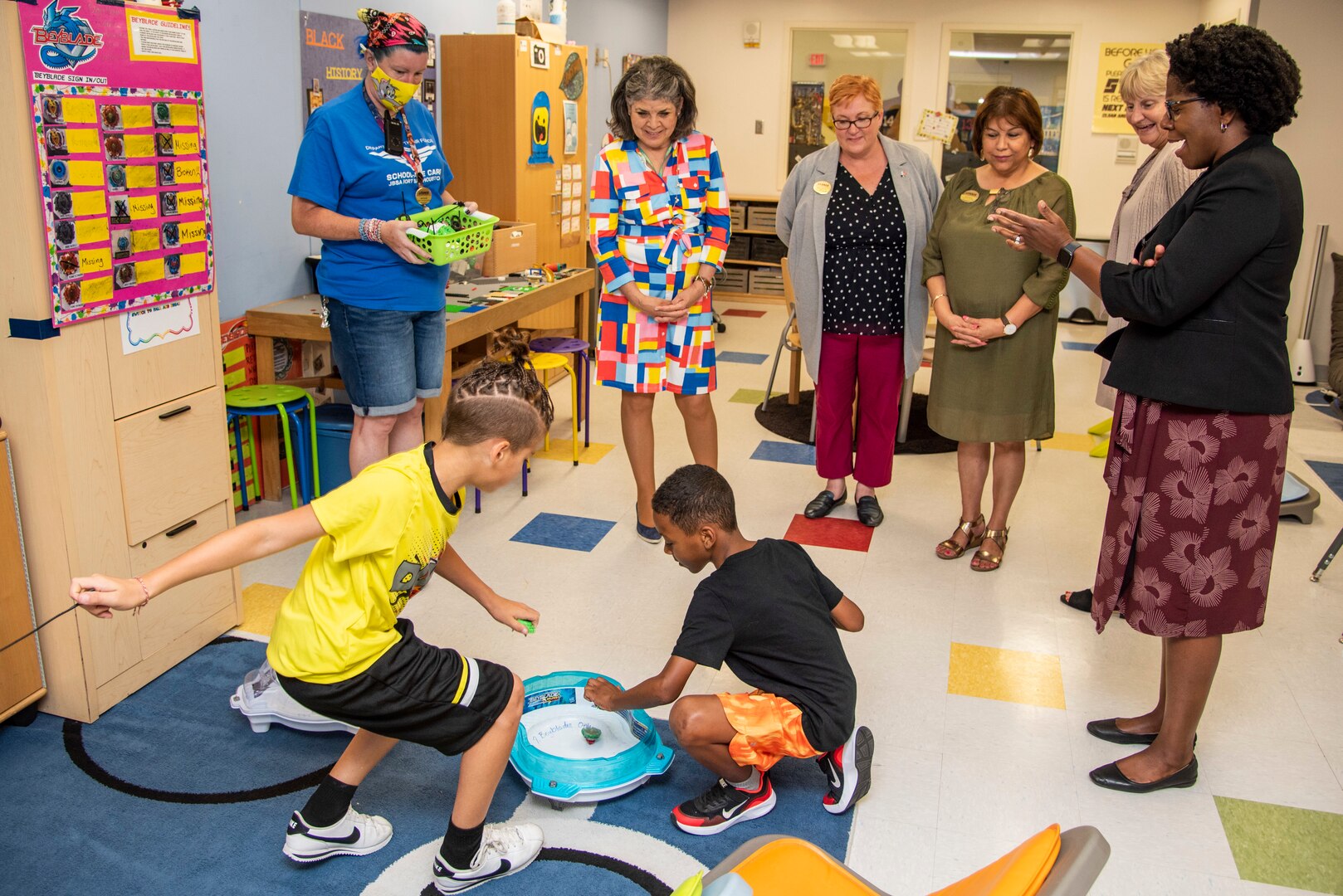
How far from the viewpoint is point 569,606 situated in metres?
3.07

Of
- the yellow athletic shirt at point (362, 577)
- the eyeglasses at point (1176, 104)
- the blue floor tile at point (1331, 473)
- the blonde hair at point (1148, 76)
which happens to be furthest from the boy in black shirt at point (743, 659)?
the blue floor tile at point (1331, 473)

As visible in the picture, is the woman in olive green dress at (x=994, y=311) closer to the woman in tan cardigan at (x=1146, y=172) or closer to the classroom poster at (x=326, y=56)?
the woman in tan cardigan at (x=1146, y=172)

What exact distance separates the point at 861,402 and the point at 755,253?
5.00 meters

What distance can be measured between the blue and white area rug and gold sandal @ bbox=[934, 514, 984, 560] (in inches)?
51.0

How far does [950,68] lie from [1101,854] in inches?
327

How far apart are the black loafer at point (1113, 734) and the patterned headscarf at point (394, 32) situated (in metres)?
2.38

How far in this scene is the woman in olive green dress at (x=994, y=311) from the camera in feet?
10.2

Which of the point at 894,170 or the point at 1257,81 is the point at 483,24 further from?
the point at 1257,81

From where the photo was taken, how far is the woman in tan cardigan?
297 cm

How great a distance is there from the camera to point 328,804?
197 cm

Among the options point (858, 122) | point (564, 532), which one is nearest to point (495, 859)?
point (564, 532)

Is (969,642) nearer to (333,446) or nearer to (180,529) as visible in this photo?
(180,529)

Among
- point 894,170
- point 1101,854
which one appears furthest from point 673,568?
point 1101,854

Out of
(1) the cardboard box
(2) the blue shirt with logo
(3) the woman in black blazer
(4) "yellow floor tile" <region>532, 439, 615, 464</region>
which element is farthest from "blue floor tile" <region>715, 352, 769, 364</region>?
(3) the woman in black blazer
